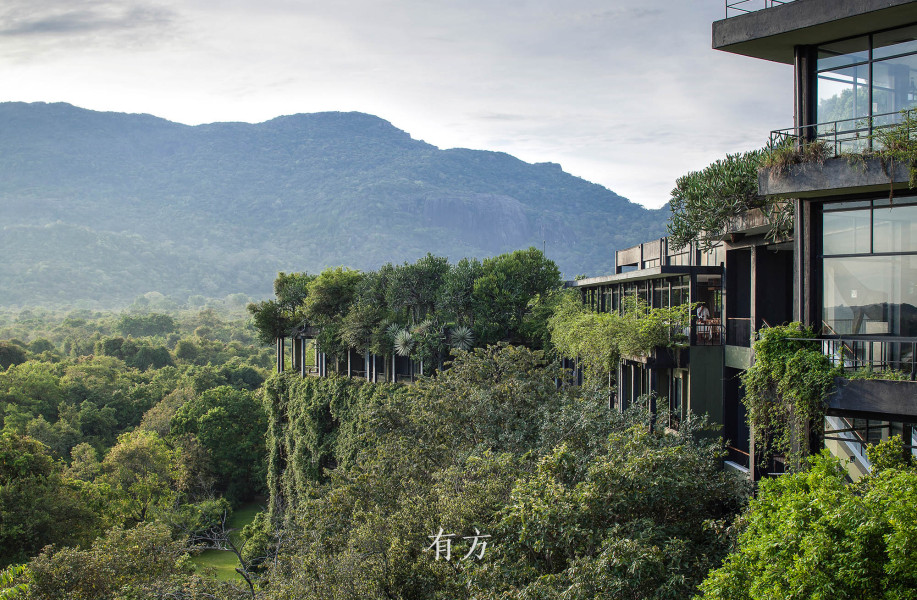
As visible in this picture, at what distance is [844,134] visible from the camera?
531 inches

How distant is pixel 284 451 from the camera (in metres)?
Answer: 50.4

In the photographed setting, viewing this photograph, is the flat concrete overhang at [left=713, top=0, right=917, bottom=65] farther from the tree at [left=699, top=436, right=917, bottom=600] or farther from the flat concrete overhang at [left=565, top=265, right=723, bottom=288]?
the flat concrete overhang at [left=565, top=265, right=723, bottom=288]

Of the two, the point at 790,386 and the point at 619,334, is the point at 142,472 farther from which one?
the point at 790,386

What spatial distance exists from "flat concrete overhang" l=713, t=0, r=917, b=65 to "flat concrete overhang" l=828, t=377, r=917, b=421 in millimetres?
6528

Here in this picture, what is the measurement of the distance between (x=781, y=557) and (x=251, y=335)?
121 m

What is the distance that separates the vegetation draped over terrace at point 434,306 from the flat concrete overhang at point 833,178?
21020mm

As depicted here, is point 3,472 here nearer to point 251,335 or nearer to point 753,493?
point 753,493

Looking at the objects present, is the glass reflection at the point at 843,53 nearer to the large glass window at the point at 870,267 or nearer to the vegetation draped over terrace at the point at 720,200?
the large glass window at the point at 870,267

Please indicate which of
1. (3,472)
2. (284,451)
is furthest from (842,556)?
(284,451)

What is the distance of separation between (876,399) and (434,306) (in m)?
29.8

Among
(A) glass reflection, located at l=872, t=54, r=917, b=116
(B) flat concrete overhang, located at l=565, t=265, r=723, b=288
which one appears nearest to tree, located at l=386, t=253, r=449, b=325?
(B) flat concrete overhang, located at l=565, t=265, r=723, b=288

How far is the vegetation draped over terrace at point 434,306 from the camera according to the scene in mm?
37062

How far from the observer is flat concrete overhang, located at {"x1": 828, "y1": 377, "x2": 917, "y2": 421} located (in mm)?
12320

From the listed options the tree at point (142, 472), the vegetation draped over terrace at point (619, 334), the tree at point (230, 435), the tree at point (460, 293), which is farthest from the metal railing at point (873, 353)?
the tree at point (230, 435)
